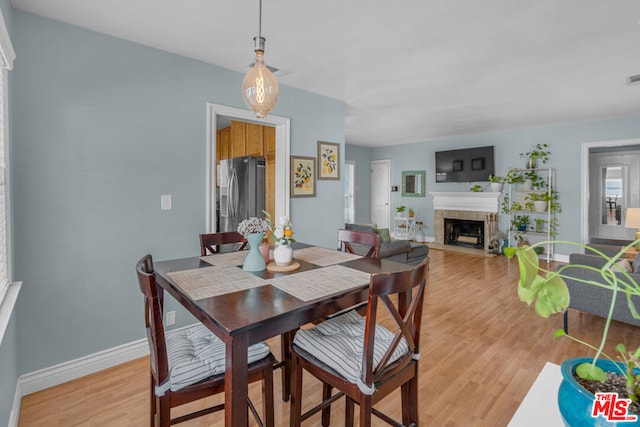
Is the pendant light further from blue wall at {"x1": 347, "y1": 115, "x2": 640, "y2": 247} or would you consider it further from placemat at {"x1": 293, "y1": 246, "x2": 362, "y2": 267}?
blue wall at {"x1": 347, "y1": 115, "x2": 640, "y2": 247}

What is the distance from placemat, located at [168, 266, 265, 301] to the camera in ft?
4.83

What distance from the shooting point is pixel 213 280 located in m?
1.64

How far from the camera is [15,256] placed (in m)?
2.07

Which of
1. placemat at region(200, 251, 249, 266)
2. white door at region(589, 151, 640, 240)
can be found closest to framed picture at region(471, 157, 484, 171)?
white door at region(589, 151, 640, 240)

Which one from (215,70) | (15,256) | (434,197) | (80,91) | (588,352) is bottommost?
(588,352)

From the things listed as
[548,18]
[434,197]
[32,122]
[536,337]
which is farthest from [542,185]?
[32,122]

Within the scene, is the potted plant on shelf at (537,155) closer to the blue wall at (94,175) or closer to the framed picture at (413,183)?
the framed picture at (413,183)

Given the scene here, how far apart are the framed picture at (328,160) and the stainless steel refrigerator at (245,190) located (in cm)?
70

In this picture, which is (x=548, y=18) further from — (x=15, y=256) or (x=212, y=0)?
(x=15, y=256)

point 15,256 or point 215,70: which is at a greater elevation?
point 215,70

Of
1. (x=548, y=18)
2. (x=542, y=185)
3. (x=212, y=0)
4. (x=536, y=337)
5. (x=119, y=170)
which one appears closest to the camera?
(x=212, y=0)

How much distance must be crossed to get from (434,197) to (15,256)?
700cm

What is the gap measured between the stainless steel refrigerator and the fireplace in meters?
4.75

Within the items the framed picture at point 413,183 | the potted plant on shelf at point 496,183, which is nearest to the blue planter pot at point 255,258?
the potted plant on shelf at point 496,183
